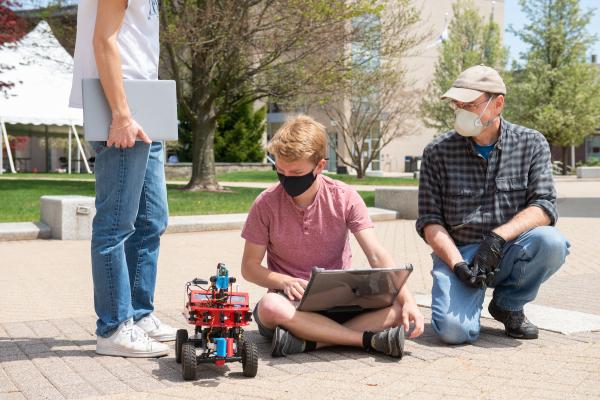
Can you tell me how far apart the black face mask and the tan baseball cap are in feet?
3.28

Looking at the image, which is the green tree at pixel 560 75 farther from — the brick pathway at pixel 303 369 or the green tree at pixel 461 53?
the brick pathway at pixel 303 369

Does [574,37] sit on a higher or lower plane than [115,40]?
higher

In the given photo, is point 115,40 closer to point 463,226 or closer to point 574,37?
point 463,226

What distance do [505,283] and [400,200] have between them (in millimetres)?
9505

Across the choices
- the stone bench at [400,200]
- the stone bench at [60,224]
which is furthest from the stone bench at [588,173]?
the stone bench at [60,224]

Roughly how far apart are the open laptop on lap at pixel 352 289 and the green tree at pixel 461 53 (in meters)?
42.3

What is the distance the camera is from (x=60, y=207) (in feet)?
33.7

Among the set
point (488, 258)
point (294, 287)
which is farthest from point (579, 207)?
point (294, 287)

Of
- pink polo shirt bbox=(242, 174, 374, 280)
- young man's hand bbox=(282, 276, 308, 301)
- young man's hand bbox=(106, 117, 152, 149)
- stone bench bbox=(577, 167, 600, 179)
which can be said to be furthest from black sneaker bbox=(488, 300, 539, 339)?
stone bench bbox=(577, 167, 600, 179)

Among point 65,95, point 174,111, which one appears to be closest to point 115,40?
point 174,111

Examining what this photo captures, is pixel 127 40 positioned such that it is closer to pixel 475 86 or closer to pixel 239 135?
pixel 475 86

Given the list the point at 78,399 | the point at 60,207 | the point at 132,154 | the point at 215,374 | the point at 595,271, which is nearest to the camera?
the point at 78,399

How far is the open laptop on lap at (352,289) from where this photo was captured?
152 inches

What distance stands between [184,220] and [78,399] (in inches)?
336
